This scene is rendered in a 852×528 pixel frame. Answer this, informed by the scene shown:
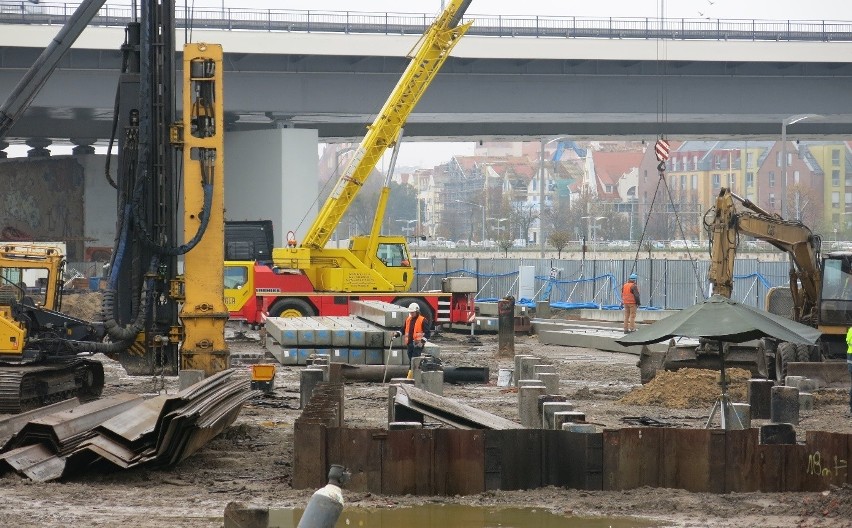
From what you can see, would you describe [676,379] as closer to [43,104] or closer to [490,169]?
[43,104]

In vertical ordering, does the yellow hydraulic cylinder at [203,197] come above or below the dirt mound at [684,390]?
above

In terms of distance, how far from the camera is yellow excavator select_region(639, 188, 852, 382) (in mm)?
22453

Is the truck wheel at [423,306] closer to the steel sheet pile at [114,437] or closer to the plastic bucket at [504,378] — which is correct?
the plastic bucket at [504,378]

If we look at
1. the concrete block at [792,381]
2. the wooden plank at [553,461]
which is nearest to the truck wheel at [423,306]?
the concrete block at [792,381]

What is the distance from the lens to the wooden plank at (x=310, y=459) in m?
12.4

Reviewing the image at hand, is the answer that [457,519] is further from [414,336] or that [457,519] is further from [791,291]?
[791,291]

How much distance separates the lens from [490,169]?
186m

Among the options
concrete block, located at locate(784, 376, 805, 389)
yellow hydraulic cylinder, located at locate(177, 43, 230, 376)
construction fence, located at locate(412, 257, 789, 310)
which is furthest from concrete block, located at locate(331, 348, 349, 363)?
construction fence, located at locate(412, 257, 789, 310)

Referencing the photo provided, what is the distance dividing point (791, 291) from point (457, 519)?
52.7 ft

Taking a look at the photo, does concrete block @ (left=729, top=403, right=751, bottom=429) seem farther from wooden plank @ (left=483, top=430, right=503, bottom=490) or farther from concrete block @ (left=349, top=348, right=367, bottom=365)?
concrete block @ (left=349, top=348, right=367, bottom=365)

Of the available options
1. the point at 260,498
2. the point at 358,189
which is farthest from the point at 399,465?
the point at 358,189

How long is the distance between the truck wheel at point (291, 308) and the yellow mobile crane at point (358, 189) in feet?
3.60

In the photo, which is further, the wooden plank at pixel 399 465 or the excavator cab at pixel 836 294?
the excavator cab at pixel 836 294

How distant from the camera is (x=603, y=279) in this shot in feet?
157
